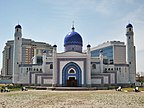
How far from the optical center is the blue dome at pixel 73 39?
49969 mm

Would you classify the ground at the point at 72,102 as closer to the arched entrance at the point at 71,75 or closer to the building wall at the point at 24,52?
the arched entrance at the point at 71,75

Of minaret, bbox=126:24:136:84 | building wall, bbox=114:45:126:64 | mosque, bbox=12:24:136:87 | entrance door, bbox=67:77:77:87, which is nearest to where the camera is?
mosque, bbox=12:24:136:87

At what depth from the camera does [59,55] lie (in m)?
45.0

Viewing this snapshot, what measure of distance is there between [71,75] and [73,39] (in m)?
8.71

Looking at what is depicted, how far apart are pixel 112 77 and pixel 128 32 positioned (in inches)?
418

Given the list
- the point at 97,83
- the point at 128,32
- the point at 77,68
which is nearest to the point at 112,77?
the point at 97,83

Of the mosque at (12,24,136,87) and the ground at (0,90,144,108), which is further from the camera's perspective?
the mosque at (12,24,136,87)

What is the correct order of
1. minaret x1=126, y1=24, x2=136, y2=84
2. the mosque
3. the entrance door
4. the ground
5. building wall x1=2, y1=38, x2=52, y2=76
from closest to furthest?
the ground → the mosque → the entrance door → minaret x1=126, y1=24, x2=136, y2=84 → building wall x1=2, y1=38, x2=52, y2=76

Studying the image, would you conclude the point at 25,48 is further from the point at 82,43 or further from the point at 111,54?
the point at 82,43

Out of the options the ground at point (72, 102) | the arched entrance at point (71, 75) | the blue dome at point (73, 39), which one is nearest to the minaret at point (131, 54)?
the blue dome at point (73, 39)

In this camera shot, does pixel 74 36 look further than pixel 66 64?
Yes

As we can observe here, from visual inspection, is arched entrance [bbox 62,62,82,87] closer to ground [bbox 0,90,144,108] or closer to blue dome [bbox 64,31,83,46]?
blue dome [bbox 64,31,83,46]

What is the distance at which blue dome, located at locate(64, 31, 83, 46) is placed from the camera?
Result: 4997 centimetres

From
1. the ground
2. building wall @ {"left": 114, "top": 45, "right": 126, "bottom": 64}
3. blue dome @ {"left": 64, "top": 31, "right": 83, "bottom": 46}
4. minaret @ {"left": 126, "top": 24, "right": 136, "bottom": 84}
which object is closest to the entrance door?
blue dome @ {"left": 64, "top": 31, "right": 83, "bottom": 46}
